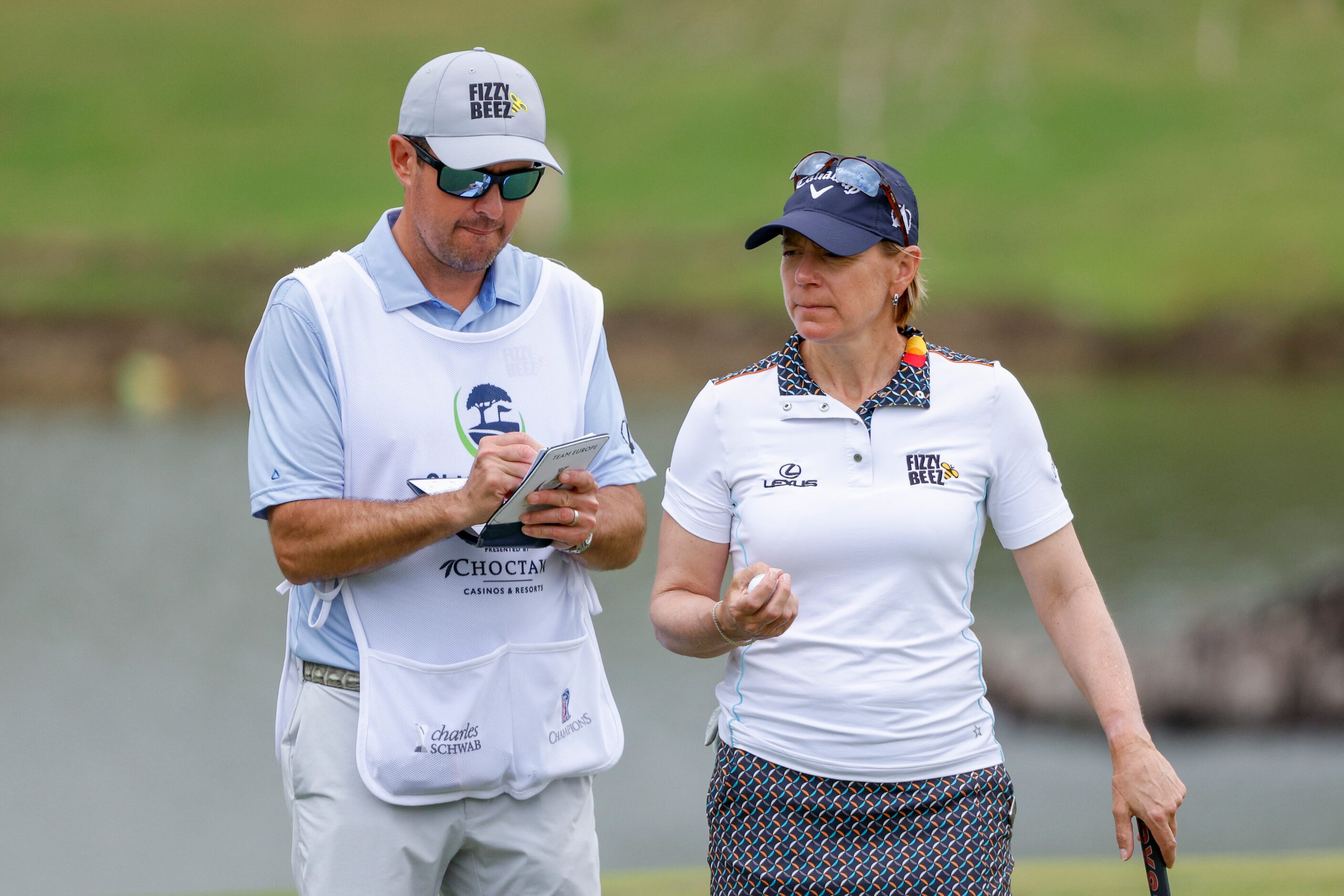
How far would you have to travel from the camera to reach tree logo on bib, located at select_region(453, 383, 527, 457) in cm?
218

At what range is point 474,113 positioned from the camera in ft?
7.13

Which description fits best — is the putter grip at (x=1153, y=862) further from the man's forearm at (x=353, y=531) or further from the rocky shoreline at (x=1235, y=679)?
the rocky shoreline at (x=1235, y=679)

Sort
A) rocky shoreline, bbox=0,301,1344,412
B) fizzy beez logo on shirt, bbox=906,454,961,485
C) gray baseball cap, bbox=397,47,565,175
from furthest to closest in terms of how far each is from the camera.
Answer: rocky shoreline, bbox=0,301,1344,412, gray baseball cap, bbox=397,47,565,175, fizzy beez logo on shirt, bbox=906,454,961,485

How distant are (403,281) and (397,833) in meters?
0.83

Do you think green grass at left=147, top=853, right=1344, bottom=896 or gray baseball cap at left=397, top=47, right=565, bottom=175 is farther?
green grass at left=147, top=853, right=1344, bottom=896

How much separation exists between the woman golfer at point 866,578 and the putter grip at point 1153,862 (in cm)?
3

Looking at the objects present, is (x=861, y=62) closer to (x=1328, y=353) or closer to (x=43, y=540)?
(x=1328, y=353)

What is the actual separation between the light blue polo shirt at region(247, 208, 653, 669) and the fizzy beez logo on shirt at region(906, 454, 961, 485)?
0.67m

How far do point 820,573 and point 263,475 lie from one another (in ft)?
2.67

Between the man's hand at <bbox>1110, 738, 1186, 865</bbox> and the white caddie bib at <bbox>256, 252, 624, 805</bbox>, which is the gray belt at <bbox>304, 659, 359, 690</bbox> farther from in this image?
the man's hand at <bbox>1110, 738, 1186, 865</bbox>

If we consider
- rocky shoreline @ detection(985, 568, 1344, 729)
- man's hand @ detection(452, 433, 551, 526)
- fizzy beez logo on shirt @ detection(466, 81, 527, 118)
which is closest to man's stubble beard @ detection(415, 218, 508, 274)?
fizzy beez logo on shirt @ detection(466, 81, 527, 118)

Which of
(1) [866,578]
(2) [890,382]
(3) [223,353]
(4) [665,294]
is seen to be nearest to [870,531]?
(1) [866,578]

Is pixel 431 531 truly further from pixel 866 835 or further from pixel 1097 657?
pixel 1097 657

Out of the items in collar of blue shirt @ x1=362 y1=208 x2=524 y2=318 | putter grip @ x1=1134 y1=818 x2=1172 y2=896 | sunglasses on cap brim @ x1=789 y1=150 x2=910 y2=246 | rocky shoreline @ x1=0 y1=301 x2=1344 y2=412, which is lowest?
putter grip @ x1=1134 y1=818 x2=1172 y2=896
